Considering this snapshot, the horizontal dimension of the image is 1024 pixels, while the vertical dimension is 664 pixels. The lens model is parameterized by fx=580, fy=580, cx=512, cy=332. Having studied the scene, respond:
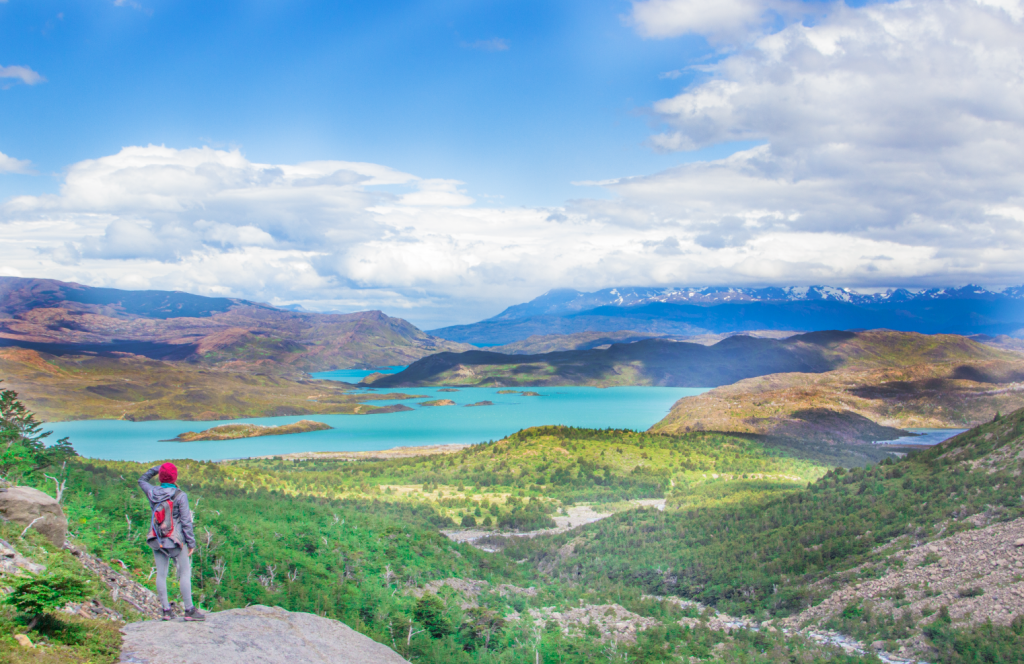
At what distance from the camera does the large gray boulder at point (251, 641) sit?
8.43 m

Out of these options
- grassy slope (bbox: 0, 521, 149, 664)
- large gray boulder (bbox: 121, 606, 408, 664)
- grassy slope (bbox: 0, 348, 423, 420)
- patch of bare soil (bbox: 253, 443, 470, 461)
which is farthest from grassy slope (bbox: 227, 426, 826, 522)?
grassy slope (bbox: 0, 348, 423, 420)

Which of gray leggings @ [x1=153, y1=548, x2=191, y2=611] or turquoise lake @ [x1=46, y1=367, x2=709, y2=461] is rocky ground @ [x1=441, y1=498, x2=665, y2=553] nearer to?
gray leggings @ [x1=153, y1=548, x2=191, y2=611]

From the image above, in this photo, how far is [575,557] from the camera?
31.2 m

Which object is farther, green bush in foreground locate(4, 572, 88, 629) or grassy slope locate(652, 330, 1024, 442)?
grassy slope locate(652, 330, 1024, 442)

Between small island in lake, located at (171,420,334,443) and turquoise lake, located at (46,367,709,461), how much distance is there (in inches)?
125

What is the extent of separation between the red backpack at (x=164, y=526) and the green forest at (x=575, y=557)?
1.66 m

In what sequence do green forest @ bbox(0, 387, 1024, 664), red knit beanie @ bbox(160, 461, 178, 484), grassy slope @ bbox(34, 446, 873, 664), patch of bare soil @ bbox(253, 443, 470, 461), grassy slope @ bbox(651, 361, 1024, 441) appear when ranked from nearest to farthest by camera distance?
1. red knit beanie @ bbox(160, 461, 178, 484)
2. grassy slope @ bbox(34, 446, 873, 664)
3. green forest @ bbox(0, 387, 1024, 664)
4. patch of bare soil @ bbox(253, 443, 470, 461)
5. grassy slope @ bbox(651, 361, 1024, 441)

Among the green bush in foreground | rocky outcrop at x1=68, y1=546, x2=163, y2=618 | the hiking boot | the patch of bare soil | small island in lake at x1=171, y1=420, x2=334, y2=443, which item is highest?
the green bush in foreground

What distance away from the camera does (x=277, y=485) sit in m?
47.8

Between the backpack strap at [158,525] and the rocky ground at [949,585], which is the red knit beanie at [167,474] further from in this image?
the rocky ground at [949,585]

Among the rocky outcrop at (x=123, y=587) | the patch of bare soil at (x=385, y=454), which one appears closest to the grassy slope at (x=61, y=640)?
the rocky outcrop at (x=123, y=587)

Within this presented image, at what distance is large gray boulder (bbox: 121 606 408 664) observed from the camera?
843 centimetres

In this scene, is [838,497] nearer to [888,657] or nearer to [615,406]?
[888,657]

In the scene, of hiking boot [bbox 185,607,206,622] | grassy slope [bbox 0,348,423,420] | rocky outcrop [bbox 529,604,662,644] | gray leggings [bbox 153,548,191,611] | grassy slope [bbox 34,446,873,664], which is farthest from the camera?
grassy slope [bbox 0,348,423,420]
